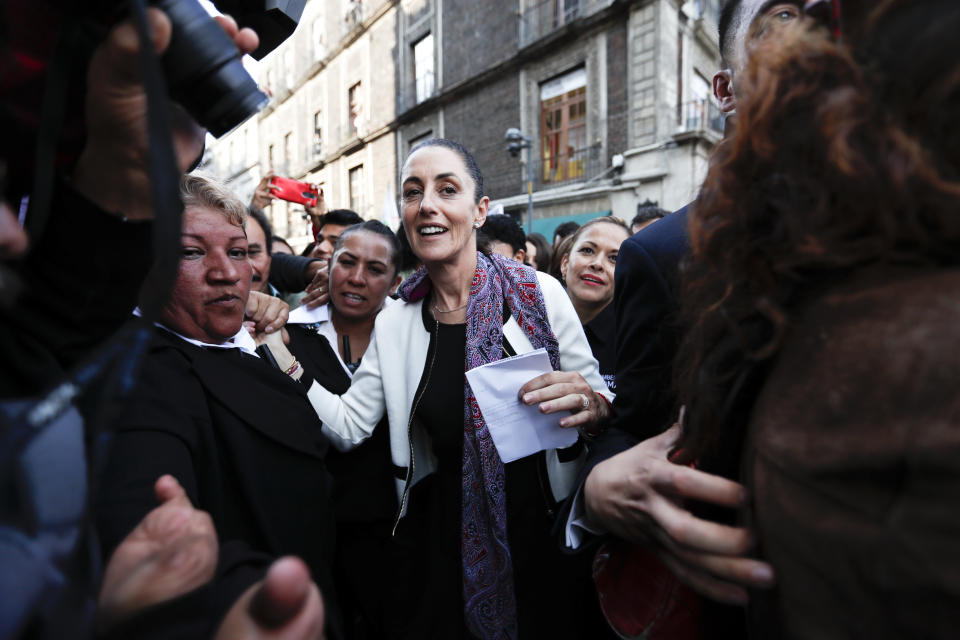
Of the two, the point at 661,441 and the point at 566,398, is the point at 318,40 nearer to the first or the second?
the point at 566,398

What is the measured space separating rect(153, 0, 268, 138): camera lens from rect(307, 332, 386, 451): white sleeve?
1.35m

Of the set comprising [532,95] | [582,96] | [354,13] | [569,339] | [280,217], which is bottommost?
[569,339]

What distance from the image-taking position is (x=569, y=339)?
6.06 ft

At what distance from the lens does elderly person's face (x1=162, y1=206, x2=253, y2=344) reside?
4.81 ft

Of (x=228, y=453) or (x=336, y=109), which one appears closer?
(x=228, y=453)

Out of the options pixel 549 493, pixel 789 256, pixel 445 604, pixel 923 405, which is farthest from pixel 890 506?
pixel 445 604

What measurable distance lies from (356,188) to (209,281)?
65.6 ft

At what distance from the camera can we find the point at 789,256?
1.87ft

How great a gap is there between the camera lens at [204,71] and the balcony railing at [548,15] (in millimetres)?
13246

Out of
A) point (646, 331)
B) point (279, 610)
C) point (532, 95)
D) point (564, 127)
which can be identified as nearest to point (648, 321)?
point (646, 331)

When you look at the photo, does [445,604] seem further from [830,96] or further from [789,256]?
[830,96]

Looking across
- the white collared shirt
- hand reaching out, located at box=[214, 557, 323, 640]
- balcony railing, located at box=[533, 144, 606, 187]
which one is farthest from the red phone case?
balcony railing, located at box=[533, 144, 606, 187]

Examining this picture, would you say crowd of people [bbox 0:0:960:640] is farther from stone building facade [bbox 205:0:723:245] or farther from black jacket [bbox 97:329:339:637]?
stone building facade [bbox 205:0:723:245]

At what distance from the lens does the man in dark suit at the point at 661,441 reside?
700 mm
